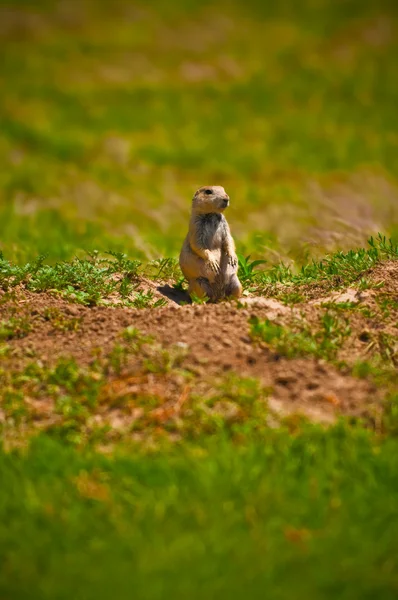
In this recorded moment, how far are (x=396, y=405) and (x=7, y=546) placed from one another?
216 cm

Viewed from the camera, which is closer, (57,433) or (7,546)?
(7,546)

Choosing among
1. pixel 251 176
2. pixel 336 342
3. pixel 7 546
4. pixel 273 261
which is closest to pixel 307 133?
pixel 251 176

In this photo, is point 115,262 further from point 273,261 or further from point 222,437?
point 222,437

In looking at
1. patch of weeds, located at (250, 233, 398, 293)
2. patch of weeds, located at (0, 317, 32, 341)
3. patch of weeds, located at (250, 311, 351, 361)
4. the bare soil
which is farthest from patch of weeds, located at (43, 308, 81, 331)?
patch of weeds, located at (250, 233, 398, 293)

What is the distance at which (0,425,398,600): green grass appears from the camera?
3.45m

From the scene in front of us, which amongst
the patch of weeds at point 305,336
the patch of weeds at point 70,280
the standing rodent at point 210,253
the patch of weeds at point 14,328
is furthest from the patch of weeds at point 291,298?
the patch of weeds at point 14,328

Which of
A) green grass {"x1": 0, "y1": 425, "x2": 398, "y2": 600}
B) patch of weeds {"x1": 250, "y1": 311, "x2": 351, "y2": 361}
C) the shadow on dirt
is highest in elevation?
the shadow on dirt

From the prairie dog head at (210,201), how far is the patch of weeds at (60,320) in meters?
1.33

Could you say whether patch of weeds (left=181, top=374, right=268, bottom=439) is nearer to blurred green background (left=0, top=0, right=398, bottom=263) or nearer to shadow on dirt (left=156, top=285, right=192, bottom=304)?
shadow on dirt (left=156, top=285, right=192, bottom=304)

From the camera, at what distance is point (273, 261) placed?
281 inches

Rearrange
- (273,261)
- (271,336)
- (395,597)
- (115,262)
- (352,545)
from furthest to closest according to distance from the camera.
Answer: (273,261) < (115,262) < (271,336) < (352,545) < (395,597)

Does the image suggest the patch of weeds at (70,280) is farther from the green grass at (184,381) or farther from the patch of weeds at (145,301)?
the patch of weeds at (145,301)

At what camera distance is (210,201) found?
6.16 m

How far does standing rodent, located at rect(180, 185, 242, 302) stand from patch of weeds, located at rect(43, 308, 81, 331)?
103cm
